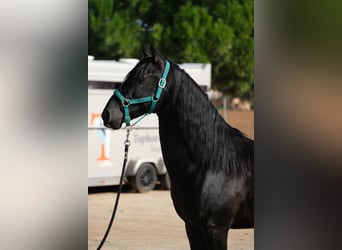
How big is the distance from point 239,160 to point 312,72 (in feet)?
7.64

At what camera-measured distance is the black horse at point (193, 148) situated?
12.8ft

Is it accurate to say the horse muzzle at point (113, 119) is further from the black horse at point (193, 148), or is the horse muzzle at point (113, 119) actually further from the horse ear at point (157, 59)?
the horse ear at point (157, 59)

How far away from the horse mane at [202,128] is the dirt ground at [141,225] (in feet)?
9.25

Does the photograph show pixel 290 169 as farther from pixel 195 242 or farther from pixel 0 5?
pixel 195 242

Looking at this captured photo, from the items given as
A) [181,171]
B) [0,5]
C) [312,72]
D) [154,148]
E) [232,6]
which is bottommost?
[154,148]

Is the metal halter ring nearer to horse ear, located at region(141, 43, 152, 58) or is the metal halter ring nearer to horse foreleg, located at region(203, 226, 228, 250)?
horse ear, located at region(141, 43, 152, 58)

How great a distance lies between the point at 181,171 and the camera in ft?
12.9

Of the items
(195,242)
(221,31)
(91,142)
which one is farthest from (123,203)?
(221,31)

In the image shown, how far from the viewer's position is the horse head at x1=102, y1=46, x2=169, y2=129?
3.97 m

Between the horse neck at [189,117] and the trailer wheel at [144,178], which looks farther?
the trailer wheel at [144,178]

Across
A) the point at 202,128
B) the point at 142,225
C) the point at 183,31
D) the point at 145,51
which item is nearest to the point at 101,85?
the point at 142,225

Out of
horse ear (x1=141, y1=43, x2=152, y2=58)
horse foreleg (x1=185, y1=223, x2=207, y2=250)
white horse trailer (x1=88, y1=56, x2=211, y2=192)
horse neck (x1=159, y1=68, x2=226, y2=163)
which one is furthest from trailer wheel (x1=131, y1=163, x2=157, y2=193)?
horse neck (x1=159, y1=68, x2=226, y2=163)

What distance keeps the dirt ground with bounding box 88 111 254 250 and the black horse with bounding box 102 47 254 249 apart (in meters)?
2.76

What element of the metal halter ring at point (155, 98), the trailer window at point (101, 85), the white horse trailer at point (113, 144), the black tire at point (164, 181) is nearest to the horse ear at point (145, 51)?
the metal halter ring at point (155, 98)
